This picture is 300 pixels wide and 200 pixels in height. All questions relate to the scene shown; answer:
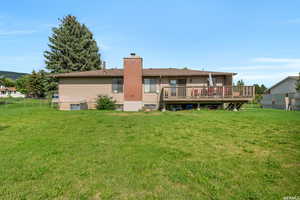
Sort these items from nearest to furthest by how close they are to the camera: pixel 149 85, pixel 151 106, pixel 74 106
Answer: pixel 151 106
pixel 149 85
pixel 74 106

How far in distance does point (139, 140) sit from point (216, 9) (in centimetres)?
1311

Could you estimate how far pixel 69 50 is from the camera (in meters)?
30.5

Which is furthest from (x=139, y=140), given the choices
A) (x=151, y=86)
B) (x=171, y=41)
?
(x=171, y=41)

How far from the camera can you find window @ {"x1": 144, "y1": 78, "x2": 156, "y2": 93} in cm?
1451

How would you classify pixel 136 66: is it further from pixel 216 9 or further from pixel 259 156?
pixel 259 156

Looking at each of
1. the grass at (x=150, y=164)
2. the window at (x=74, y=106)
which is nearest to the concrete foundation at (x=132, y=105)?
the window at (x=74, y=106)

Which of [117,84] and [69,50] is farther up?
[69,50]

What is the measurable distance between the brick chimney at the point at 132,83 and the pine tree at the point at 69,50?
20230 mm

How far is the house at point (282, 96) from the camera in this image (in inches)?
742

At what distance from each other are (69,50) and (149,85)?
Result: 76.4ft

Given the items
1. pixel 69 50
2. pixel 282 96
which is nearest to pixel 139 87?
pixel 282 96

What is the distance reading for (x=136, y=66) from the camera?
46.1 feet

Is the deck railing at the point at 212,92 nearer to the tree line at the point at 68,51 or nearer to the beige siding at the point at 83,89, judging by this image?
the beige siding at the point at 83,89

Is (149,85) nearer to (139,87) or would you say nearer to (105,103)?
(139,87)
